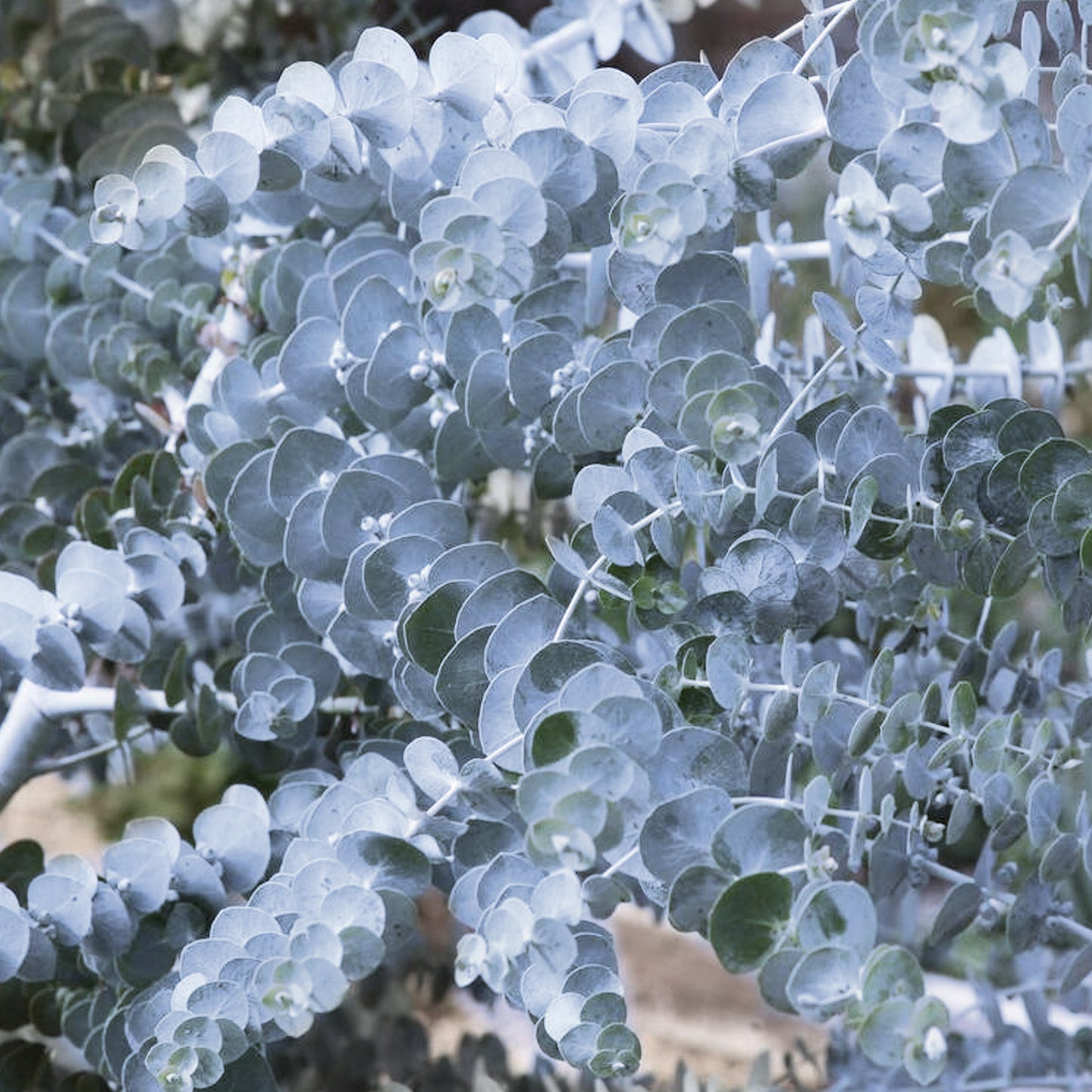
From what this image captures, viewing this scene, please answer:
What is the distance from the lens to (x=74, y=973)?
61 cm

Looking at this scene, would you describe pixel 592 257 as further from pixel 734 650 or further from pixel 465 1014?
pixel 465 1014

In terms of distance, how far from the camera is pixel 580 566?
0.48 meters

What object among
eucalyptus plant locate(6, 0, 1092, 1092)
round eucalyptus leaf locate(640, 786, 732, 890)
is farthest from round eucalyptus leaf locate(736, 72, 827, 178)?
round eucalyptus leaf locate(640, 786, 732, 890)

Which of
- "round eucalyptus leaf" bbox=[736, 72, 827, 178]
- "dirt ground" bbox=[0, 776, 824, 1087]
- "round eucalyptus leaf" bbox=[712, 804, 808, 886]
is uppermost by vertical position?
"round eucalyptus leaf" bbox=[736, 72, 827, 178]

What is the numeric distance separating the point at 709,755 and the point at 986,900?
8.4 inches

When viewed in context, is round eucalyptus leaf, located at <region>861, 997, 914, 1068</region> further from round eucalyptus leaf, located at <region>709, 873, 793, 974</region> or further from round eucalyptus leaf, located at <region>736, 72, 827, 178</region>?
round eucalyptus leaf, located at <region>736, 72, 827, 178</region>

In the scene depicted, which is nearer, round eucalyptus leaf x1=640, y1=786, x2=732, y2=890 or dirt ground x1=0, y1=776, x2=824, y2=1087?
round eucalyptus leaf x1=640, y1=786, x2=732, y2=890

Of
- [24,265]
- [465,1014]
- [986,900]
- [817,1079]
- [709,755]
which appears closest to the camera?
[709,755]

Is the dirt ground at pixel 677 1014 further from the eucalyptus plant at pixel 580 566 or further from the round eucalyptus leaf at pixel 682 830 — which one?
the round eucalyptus leaf at pixel 682 830

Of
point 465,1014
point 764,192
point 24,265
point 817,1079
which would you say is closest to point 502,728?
point 764,192

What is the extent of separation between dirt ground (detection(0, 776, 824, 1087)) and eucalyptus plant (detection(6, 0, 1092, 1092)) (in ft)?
2.47

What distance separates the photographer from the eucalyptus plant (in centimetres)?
41

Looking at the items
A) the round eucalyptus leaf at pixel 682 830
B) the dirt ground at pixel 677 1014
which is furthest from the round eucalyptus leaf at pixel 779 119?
the dirt ground at pixel 677 1014

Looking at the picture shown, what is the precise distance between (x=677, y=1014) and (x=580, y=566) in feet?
4.29
